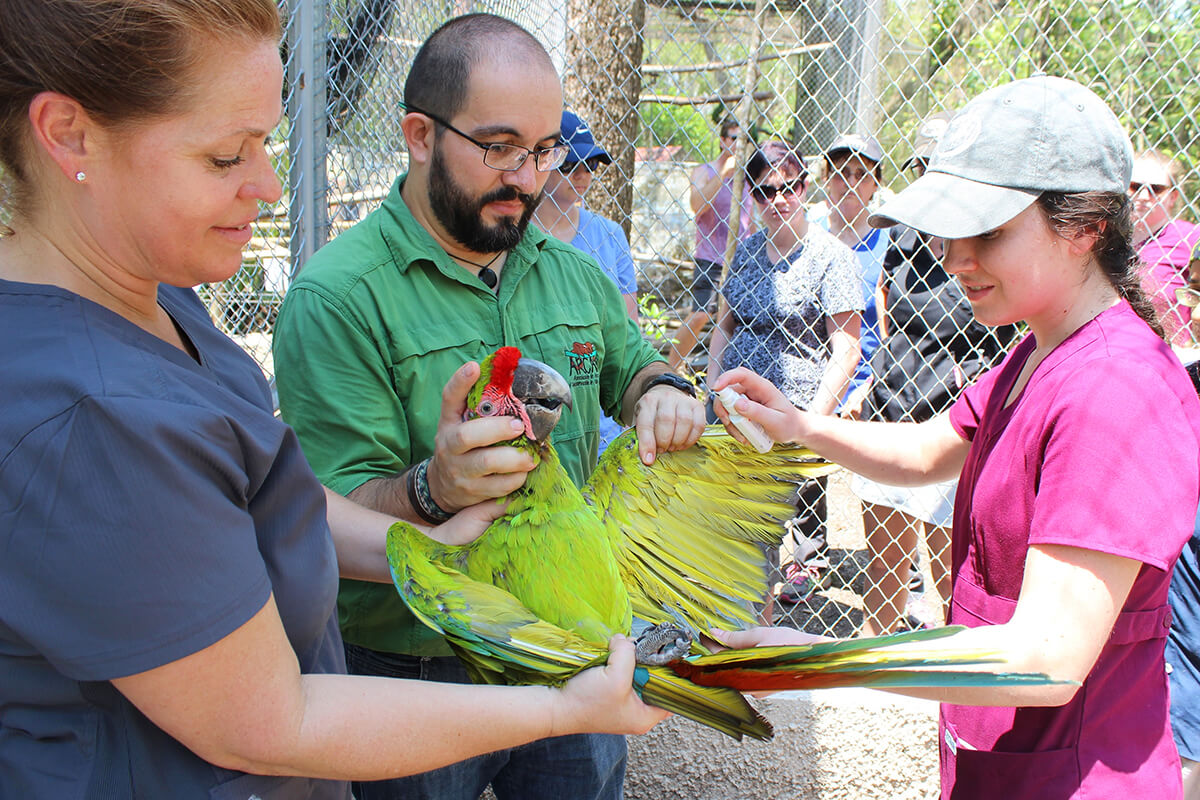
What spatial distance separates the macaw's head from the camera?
2.02 metres

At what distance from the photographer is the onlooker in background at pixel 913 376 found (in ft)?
14.3

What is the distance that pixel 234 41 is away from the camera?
119cm

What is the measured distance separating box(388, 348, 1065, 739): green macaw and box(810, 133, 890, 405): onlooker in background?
2517mm

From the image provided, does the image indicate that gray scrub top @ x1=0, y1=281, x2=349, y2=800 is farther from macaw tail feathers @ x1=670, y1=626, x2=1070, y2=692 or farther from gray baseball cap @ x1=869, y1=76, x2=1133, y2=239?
gray baseball cap @ x1=869, y1=76, x2=1133, y2=239

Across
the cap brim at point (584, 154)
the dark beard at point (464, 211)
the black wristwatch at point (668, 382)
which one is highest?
the dark beard at point (464, 211)

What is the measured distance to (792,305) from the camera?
A: 4.62 meters

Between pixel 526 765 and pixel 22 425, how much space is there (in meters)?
1.71

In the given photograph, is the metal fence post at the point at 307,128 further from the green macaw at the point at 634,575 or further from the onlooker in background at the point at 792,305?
the onlooker in background at the point at 792,305

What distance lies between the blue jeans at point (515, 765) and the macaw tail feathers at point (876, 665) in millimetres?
956

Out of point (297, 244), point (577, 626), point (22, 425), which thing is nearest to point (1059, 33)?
point (297, 244)

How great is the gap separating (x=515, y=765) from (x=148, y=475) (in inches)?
63.9

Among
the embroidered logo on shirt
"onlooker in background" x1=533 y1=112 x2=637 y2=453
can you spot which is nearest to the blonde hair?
the embroidered logo on shirt

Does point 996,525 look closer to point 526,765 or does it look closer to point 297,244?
point 526,765

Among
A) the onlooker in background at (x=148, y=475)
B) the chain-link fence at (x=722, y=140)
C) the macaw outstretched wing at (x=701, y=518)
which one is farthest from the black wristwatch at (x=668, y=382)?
the chain-link fence at (x=722, y=140)
